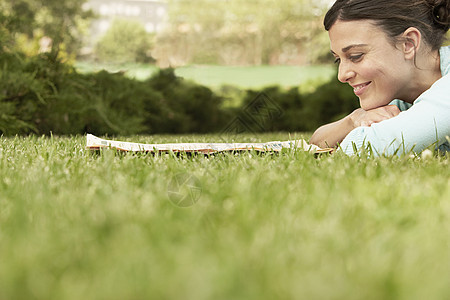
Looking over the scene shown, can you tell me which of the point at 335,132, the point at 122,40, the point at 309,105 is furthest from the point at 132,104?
the point at 122,40

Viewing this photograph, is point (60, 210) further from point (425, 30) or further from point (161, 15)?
point (161, 15)

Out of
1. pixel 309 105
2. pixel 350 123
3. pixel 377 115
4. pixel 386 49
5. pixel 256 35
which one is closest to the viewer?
pixel 386 49

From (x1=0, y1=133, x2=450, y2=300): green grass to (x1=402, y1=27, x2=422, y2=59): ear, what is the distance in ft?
3.95

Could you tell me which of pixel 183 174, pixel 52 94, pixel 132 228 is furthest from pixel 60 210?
pixel 52 94

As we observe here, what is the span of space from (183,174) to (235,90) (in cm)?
731

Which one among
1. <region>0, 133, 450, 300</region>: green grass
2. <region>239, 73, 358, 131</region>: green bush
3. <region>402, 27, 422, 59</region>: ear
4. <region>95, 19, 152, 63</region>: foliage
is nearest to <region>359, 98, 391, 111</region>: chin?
<region>402, 27, 422, 59</region>: ear

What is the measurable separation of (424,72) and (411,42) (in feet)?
0.68

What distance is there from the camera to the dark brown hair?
250 cm

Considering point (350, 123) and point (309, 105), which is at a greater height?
point (309, 105)

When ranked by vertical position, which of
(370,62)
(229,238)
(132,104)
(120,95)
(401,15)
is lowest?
(229,238)

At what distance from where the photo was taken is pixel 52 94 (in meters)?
5.80

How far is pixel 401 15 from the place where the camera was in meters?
2.52

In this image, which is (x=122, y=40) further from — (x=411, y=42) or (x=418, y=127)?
(x=418, y=127)

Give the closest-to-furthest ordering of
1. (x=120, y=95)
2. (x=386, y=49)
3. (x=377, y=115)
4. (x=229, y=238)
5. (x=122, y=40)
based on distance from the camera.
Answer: (x=229, y=238) < (x=386, y=49) < (x=377, y=115) < (x=120, y=95) < (x=122, y=40)
